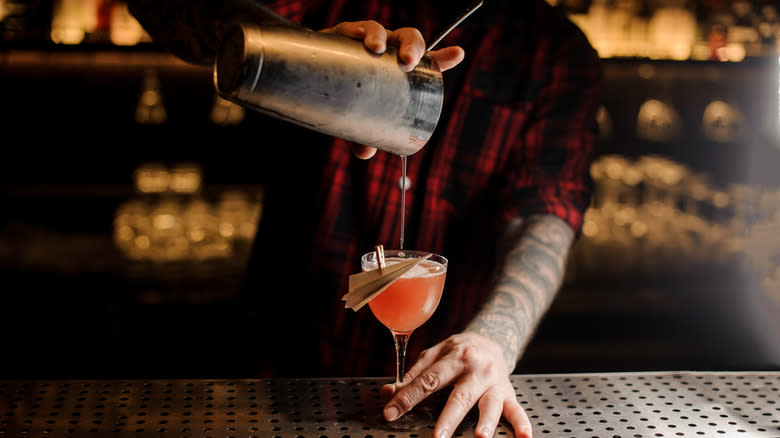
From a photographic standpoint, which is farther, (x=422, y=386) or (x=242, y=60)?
(x=422, y=386)

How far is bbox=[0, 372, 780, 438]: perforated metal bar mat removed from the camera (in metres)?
1.14

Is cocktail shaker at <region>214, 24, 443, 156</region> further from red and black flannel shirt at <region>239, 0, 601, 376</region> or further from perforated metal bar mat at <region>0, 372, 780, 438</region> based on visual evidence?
red and black flannel shirt at <region>239, 0, 601, 376</region>

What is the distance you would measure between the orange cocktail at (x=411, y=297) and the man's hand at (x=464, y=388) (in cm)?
7

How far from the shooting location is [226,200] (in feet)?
10.7

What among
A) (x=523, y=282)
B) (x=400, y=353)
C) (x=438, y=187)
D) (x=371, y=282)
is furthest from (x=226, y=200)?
(x=371, y=282)

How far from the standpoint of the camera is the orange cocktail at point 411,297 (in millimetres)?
1208

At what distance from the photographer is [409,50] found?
1032 mm

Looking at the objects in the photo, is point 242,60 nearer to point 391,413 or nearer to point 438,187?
point 391,413

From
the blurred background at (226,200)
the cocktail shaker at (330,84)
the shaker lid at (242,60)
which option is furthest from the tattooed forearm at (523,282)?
the blurred background at (226,200)

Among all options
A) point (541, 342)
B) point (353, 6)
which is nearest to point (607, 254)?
point (541, 342)

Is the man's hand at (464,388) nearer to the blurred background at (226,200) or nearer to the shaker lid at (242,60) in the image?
the shaker lid at (242,60)

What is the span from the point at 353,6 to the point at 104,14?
5.46 ft

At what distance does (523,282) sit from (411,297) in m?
0.48

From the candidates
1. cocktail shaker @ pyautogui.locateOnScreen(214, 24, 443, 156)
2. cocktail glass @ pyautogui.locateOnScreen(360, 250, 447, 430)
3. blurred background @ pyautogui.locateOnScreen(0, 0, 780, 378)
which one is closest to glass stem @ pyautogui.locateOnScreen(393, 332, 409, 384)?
cocktail glass @ pyautogui.locateOnScreen(360, 250, 447, 430)
